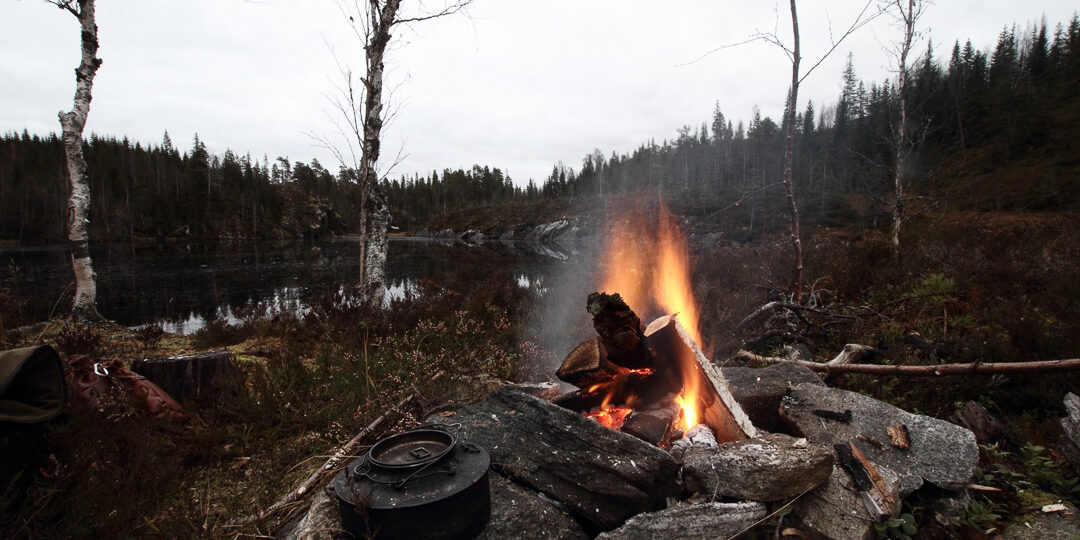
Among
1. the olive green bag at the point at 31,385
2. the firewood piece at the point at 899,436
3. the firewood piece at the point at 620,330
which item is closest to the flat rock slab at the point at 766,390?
the firewood piece at the point at 899,436

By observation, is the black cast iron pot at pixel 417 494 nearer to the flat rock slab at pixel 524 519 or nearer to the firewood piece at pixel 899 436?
the flat rock slab at pixel 524 519

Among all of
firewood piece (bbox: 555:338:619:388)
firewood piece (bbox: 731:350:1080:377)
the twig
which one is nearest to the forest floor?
firewood piece (bbox: 731:350:1080:377)

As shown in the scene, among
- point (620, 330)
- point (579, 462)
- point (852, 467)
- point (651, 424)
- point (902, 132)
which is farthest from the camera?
point (902, 132)

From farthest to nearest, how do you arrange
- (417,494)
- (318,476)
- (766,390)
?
(766,390) → (318,476) → (417,494)

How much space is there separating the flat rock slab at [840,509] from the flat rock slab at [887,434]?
0.29m

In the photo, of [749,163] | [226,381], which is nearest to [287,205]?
[749,163]

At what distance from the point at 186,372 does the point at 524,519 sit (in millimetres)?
4335

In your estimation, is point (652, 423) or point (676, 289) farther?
point (676, 289)

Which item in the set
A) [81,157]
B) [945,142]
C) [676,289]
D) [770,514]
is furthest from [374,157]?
[945,142]

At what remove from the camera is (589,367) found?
→ 4.68 m

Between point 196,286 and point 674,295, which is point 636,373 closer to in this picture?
point 674,295

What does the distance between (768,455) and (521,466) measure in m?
1.53

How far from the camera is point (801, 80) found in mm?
7555

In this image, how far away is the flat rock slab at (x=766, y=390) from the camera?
3.96 m
